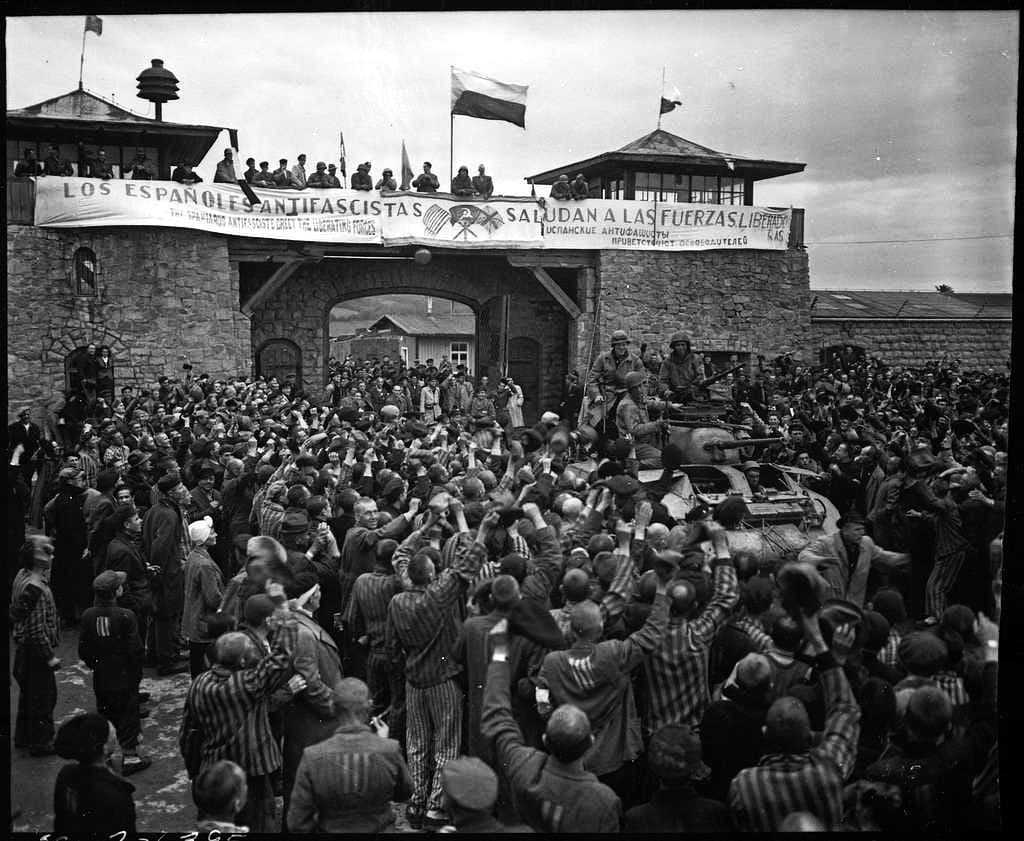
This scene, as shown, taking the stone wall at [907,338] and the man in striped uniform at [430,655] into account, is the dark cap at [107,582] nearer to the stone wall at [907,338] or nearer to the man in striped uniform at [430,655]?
the man in striped uniform at [430,655]

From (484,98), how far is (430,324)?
80.5 ft

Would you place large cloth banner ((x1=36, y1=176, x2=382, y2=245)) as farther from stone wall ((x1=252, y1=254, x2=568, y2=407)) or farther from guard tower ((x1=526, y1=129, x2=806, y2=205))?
guard tower ((x1=526, y1=129, x2=806, y2=205))

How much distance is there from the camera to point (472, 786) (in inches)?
166

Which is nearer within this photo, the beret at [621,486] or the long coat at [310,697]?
the long coat at [310,697]

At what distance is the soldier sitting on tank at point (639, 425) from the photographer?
36.0 ft

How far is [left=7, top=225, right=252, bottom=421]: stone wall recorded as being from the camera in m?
18.1

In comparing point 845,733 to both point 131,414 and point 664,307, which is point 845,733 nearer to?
point 131,414

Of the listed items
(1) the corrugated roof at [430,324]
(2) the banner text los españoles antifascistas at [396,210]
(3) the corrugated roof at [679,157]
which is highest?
(3) the corrugated roof at [679,157]

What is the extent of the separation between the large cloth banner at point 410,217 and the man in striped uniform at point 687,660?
51.1 feet

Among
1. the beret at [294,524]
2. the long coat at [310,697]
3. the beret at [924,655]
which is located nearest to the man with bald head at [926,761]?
the beret at [924,655]

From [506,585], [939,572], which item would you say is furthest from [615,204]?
[506,585]

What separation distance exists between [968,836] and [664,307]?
17.3m

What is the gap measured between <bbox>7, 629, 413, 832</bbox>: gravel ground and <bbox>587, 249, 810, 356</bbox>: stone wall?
49.8ft

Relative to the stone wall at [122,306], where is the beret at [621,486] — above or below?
below
